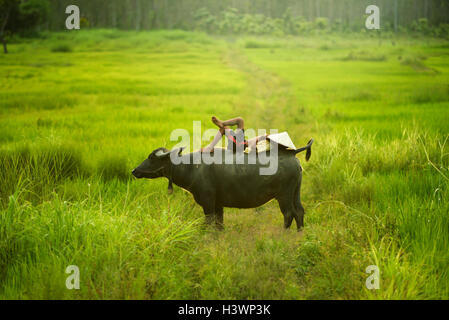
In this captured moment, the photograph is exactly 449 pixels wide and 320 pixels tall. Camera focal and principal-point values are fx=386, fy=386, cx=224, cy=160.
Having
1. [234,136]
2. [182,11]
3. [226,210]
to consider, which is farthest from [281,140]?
[182,11]

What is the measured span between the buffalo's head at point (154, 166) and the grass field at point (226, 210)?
366 millimetres

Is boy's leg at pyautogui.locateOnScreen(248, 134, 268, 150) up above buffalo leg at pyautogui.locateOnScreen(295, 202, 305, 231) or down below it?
above

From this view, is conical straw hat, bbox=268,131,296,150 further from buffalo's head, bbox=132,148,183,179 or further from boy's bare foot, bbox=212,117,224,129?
buffalo's head, bbox=132,148,183,179

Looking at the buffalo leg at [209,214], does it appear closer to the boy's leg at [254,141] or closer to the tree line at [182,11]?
the boy's leg at [254,141]

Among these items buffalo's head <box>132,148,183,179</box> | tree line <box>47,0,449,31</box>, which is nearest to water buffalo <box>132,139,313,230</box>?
buffalo's head <box>132,148,183,179</box>

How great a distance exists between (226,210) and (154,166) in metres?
1.25

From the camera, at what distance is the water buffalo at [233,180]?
3564 millimetres

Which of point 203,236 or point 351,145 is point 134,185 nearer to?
point 203,236

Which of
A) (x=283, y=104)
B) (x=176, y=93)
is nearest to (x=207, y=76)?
(x=176, y=93)

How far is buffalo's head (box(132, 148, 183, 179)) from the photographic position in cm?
370

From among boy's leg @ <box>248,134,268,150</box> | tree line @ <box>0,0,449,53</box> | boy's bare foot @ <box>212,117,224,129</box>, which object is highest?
tree line @ <box>0,0,449,53</box>

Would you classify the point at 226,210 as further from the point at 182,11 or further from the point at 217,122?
the point at 182,11

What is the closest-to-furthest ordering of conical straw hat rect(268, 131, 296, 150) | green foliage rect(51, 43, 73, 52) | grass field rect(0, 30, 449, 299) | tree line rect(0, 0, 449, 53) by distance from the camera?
grass field rect(0, 30, 449, 299) < conical straw hat rect(268, 131, 296, 150) < tree line rect(0, 0, 449, 53) < green foliage rect(51, 43, 73, 52)

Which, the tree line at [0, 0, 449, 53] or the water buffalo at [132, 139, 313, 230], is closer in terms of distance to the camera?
the water buffalo at [132, 139, 313, 230]
